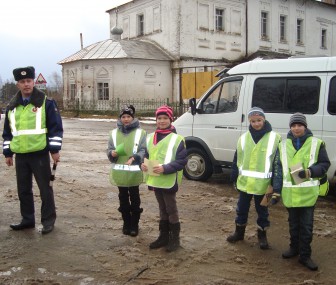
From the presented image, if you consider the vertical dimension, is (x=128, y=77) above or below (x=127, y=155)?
above

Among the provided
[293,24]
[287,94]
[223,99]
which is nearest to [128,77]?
[293,24]

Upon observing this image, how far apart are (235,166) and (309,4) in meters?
40.3

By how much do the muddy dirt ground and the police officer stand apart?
336 mm

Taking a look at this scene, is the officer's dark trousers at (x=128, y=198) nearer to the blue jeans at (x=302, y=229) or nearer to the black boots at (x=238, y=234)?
the black boots at (x=238, y=234)

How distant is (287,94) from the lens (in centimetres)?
719

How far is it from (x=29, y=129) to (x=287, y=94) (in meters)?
4.29

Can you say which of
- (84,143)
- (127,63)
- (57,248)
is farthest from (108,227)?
(127,63)

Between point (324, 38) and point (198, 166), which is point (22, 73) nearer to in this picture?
point (198, 166)

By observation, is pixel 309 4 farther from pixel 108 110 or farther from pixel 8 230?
pixel 8 230

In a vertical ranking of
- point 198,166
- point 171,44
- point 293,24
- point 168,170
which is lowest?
point 198,166

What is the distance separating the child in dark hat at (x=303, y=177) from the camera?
4285 mm

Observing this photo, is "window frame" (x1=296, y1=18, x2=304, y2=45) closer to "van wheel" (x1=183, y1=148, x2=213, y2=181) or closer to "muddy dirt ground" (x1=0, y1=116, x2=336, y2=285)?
"van wheel" (x1=183, y1=148, x2=213, y2=181)

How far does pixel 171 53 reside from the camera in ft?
110

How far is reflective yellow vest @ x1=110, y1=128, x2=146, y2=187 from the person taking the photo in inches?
199
